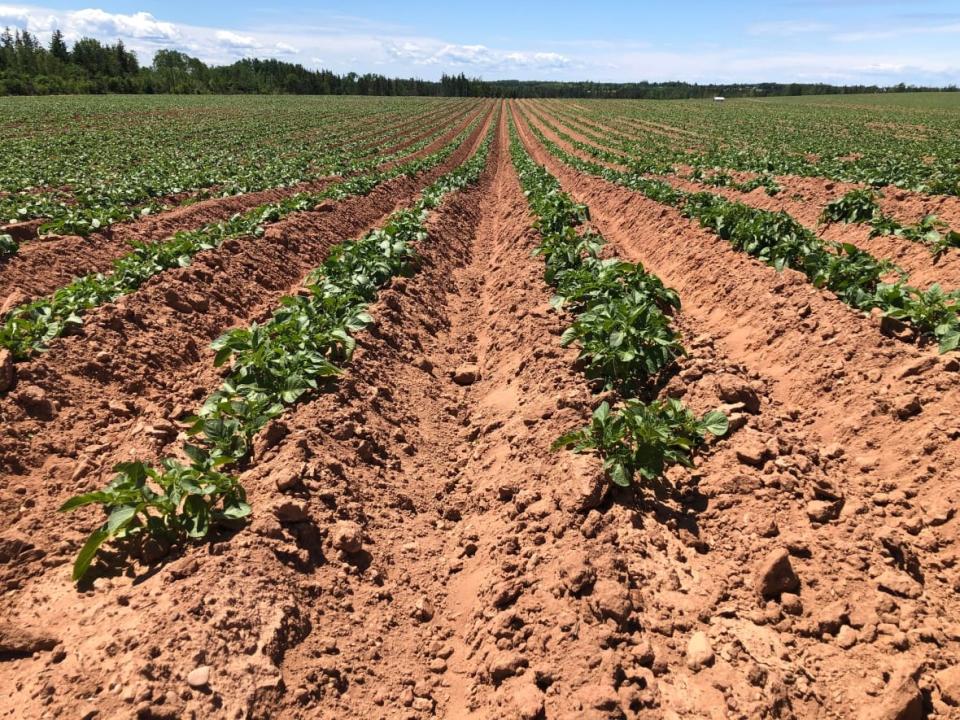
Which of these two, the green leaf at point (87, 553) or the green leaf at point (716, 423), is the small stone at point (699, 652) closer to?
the green leaf at point (716, 423)

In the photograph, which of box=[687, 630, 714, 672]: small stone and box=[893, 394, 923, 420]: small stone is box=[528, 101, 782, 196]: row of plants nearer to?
box=[893, 394, 923, 420]: small stone

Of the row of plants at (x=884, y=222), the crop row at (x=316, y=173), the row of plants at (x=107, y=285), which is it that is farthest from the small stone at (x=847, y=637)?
the crop row at (x=316, y=173)

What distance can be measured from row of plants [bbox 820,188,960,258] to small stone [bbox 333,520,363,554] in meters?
9.81

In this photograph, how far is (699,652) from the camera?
2.93 meters

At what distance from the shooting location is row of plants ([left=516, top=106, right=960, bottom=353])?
5379mm

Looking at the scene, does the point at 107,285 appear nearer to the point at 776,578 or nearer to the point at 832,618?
the point at 776,578

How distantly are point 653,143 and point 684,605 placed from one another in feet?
117

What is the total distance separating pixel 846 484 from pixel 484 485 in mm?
2743

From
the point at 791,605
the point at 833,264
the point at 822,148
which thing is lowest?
the point at 791,605

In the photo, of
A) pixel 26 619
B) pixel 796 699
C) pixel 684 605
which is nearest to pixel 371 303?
pixel 26 619

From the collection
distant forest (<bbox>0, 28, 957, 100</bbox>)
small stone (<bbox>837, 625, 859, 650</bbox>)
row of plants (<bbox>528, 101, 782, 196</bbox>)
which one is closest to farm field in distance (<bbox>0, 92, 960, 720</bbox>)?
small stone (<bbox>837, 625, 859, 650</bbox>)

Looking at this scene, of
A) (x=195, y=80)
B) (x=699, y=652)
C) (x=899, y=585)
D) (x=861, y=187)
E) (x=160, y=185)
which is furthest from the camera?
(x=195, y=80)

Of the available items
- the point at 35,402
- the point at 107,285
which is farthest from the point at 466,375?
the point at 107,285

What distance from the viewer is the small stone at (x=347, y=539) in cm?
380
